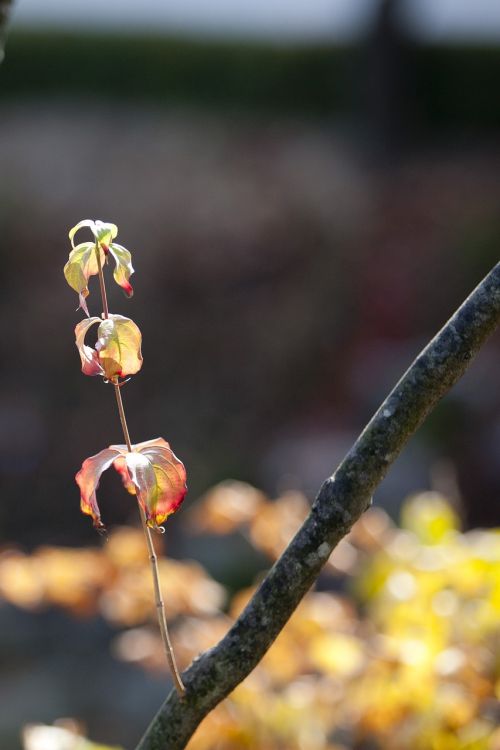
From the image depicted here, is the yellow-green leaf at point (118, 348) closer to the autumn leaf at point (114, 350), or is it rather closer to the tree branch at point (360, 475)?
the autumn leaf at point (114, 350)

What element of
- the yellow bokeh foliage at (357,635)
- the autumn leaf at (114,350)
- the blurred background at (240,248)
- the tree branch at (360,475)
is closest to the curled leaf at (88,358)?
the autumn leaf at (114,350)

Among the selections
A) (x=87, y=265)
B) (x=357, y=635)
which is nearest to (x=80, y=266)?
(x=87, y=265)

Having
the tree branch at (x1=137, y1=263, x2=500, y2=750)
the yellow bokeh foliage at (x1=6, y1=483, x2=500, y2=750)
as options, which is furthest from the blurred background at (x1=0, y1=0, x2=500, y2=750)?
the tree branch at (x1=137, y1=263, x2=500, y2=750)

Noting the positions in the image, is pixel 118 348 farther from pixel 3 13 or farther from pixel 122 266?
pixel 3 13

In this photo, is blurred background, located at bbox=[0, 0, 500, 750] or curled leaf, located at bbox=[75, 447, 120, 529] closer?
curled leaf, located at bbox=[75, 447, 120, 529]

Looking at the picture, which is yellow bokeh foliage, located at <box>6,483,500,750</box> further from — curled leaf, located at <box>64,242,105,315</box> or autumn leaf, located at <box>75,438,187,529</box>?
curled leaf, located at <box>64,242,105,315</box>

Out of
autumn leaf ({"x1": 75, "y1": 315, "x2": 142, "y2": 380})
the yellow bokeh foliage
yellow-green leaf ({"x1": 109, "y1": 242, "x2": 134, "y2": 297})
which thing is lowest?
the yellow bokeh foliage
